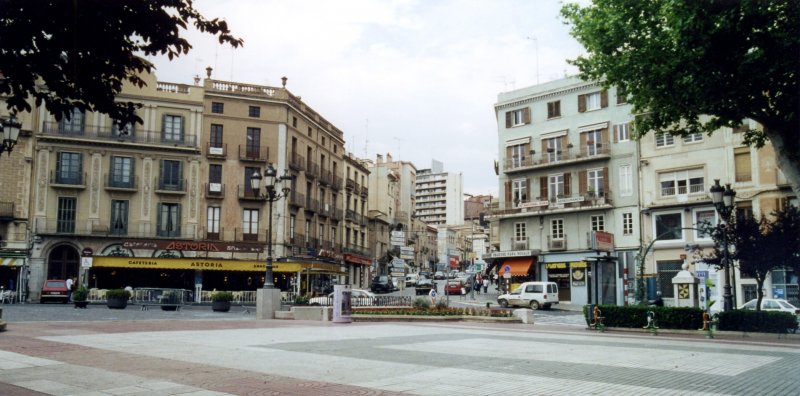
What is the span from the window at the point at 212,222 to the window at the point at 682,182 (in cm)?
3136

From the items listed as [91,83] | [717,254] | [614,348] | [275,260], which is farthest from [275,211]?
[91,83]

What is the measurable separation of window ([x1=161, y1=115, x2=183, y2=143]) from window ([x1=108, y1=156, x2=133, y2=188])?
9.90ft

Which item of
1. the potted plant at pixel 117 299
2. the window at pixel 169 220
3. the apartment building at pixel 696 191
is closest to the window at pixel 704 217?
the apartment building at pixel 696 191

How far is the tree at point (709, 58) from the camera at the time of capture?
17.5 meters

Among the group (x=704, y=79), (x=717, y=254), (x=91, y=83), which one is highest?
(x=704, y=79)

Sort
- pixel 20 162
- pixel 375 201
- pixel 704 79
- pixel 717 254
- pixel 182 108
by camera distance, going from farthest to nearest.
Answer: pixel 375 201
pixel 182 108
pixel 20 162
pixel 717 254
pixel 704 79

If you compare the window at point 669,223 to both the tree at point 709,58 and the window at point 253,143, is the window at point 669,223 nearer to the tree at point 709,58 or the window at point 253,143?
the tree at point 709,58

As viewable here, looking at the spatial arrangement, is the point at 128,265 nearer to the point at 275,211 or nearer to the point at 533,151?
the point at 275,211

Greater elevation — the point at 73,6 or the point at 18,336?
the point at 73,6

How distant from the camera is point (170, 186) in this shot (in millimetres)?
46719

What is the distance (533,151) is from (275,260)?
21338 mm

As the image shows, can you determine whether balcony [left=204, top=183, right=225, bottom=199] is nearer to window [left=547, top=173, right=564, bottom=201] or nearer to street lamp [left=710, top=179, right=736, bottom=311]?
window [left=547, top=173, right=564, bottom=201]

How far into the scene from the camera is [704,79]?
18.6 metres

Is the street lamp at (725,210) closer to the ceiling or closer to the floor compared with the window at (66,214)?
closer to the floor
